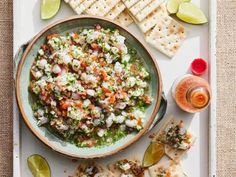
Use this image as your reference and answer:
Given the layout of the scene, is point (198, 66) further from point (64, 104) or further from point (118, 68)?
point (64, 104)

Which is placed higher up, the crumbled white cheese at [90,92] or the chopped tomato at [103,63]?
the chopped tomato at [103,63]

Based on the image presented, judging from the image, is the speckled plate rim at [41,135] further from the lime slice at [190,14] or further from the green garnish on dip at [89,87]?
the lime slice at [190,14]

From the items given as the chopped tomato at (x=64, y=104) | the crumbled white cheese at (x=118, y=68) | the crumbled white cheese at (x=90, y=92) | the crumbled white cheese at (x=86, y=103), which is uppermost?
the crumbled white cheese at (x=118, y=68)

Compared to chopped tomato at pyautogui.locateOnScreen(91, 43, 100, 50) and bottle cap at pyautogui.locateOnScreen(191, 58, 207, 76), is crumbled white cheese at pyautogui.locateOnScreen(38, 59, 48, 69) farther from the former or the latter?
bottle cap at pyautogui.locateOnScreen(191, 58, 207, 76)

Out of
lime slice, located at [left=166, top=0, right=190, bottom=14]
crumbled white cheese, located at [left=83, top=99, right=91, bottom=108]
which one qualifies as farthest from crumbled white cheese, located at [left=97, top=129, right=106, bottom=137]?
lime slice, located at [left=166, top=0, right=190, bottom=14]

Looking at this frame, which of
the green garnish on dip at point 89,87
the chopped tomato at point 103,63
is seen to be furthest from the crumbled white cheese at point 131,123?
the chopped tomato at point 103,63

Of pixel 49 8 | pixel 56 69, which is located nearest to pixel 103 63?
pixel 56 69
